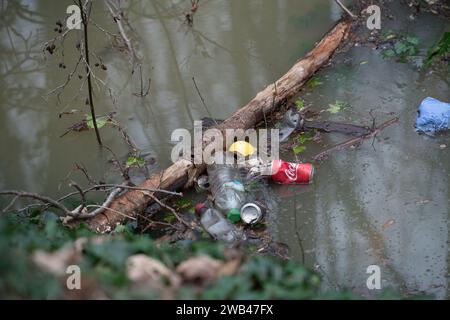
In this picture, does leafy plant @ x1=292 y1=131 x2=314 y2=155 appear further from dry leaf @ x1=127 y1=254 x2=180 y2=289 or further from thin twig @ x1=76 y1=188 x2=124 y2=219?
dry leaf @ x1=127 y1=254 x2=180 y2=289

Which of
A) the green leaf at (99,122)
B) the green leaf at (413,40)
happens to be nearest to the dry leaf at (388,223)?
the green leaf at (413,40)

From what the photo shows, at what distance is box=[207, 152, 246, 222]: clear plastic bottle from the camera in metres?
4.70

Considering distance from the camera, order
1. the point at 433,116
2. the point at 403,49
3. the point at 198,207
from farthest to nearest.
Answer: the point at 403,49 → the point at 433,116 → the point at 198,207

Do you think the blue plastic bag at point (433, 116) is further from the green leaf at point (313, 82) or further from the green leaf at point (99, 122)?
the green leaf at point (99, 122)

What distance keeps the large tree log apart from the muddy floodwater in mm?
184

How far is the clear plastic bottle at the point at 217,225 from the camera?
4503 mm

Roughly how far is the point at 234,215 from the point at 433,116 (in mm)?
2097

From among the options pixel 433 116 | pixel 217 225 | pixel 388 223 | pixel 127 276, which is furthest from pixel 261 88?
pixel 127 276

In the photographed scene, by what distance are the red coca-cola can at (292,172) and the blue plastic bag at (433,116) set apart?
118 cm

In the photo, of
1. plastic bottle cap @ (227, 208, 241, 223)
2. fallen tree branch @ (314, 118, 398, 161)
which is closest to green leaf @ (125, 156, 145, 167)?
plastic bottle cap @ (227, 208, 241, 223)

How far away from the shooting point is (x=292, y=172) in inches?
195

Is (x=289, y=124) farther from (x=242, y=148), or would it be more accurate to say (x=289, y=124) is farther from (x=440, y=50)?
(x=440, y=50)

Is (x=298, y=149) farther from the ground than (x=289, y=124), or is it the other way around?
(x=289, y=124)
